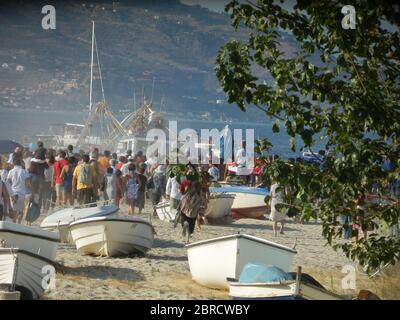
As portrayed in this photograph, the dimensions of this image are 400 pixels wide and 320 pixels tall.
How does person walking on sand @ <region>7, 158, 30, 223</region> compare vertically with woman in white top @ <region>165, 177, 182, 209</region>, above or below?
above

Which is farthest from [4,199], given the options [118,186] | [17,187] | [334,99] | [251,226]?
[251,226]

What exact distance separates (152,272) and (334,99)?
6.87 metres

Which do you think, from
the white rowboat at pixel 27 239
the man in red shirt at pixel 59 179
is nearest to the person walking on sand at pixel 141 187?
the man in red shirt at pixel 59 179

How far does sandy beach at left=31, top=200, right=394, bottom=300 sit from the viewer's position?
12508mm

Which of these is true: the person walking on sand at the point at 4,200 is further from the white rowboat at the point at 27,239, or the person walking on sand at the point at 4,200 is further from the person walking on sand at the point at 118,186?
the person walking on sand at the point at 118,186

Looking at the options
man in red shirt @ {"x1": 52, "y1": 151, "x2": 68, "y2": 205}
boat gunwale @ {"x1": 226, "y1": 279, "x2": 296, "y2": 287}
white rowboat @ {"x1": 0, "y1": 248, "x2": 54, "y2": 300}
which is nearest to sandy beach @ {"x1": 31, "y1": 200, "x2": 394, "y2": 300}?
white rowboat @ {"x1": 0, "y1": 248, "x2": 54, "y2": 300}

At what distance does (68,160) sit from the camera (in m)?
21.2

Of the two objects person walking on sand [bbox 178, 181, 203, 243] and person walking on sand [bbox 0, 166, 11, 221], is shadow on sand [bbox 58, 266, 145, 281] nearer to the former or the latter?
person walking on sand [bbox 0, 166, 11, 221]

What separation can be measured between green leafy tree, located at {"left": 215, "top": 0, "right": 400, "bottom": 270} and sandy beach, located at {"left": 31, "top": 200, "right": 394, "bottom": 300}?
467 cm

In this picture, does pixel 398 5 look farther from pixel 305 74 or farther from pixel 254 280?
pixel 254 280

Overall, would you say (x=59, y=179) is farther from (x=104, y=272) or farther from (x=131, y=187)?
(x=104, y=272)

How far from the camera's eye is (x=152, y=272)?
14.2 m

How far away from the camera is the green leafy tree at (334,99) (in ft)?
25.9

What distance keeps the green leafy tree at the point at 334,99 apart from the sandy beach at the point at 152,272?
467 cm
